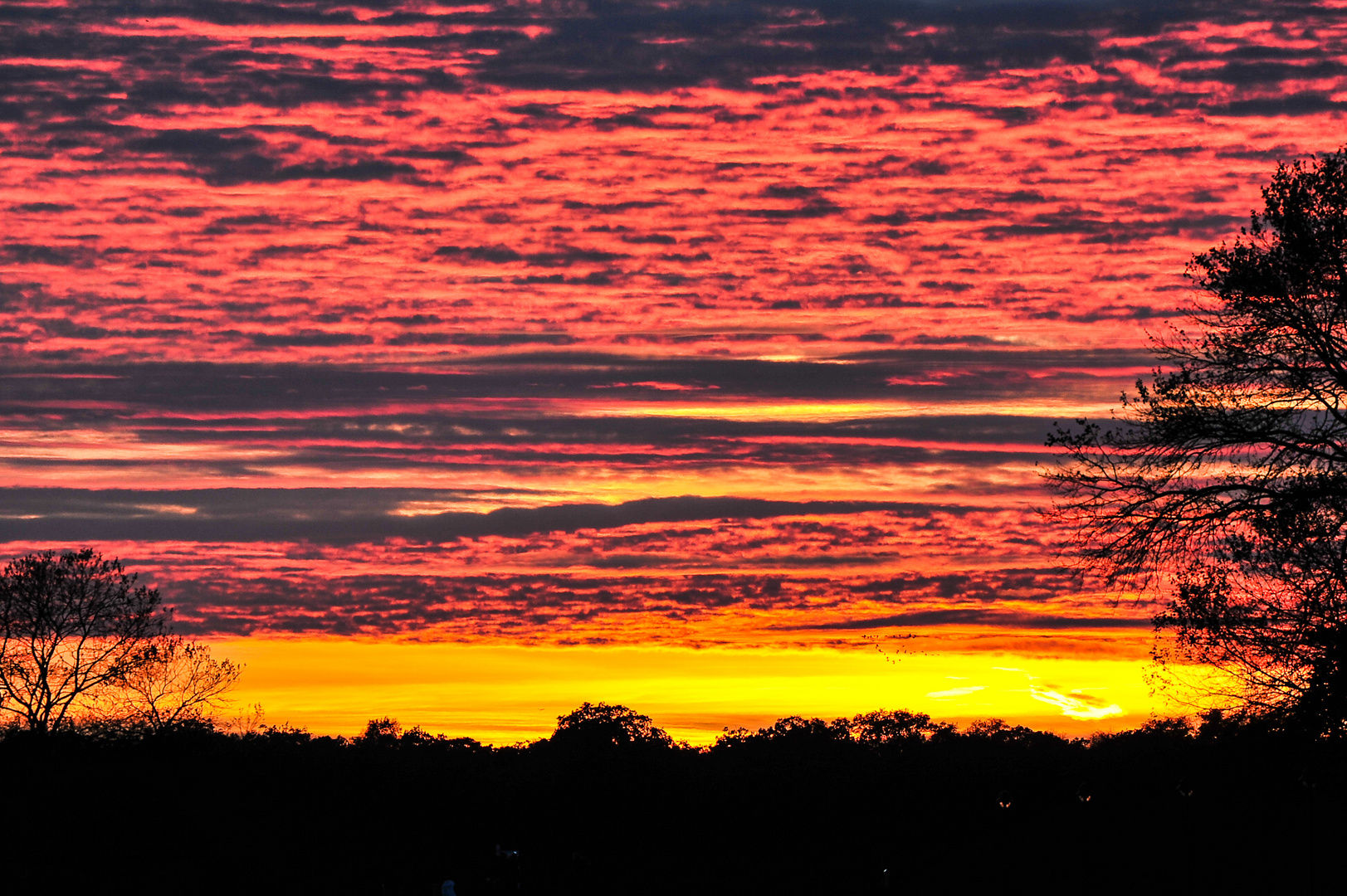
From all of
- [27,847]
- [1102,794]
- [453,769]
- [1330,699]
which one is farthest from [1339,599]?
[453,769]

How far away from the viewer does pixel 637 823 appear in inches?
4245

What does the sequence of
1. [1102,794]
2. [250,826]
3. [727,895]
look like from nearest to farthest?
[727,895] < [250,826] < [1102,794]

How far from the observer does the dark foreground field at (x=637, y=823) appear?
81375mm

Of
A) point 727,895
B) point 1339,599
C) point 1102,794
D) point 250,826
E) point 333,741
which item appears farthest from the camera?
point 333,741

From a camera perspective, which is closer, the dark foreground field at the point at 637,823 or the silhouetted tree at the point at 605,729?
the dark foreground field at the point at 637,823

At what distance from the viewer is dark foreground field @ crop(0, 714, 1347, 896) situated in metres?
81.4

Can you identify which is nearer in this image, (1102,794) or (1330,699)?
(1330,699)

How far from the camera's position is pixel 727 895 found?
82250 millimetres

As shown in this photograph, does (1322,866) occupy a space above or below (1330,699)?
below

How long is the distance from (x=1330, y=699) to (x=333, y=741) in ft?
459

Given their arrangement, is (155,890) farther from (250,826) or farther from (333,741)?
(333,741)

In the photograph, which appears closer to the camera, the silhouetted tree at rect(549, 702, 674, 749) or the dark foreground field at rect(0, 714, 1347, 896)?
the dark foreground field at rect(0, 714, 1347, 896)

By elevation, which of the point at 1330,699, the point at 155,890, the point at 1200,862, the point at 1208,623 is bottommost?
the point at 1200,862

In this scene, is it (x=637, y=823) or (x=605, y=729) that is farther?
(x=605, y=729)
